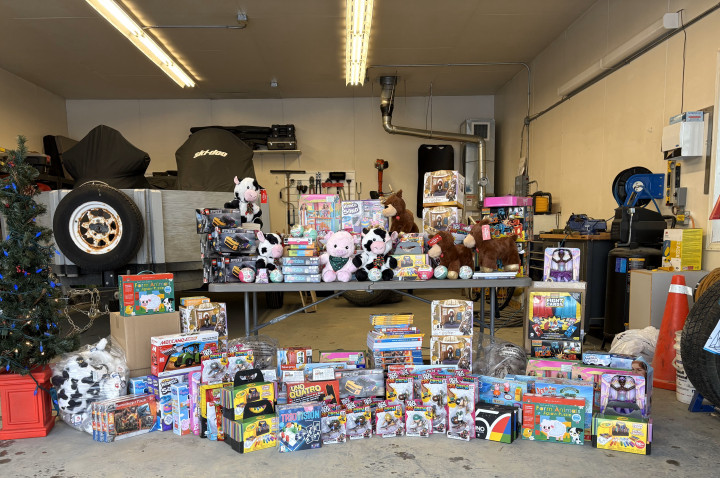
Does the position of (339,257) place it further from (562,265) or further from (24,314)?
(24,314)

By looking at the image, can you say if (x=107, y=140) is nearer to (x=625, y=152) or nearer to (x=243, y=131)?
(x=243, y=131)

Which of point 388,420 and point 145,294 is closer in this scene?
point 388,420

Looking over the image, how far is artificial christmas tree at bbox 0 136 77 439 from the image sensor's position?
237 centimetres

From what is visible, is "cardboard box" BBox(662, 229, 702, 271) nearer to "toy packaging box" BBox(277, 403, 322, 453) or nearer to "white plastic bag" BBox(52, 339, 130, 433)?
"toy packaging box" BBox(277, 403, 322, 453)

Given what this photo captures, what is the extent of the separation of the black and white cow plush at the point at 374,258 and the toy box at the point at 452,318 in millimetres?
413

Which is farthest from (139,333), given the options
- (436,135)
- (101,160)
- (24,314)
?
(436,135)

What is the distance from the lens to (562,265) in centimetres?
298

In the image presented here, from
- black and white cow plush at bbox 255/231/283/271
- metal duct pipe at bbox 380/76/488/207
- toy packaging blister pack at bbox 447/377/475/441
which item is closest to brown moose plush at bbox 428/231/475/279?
toy packaging blister pack at bbox 447/377/475/441

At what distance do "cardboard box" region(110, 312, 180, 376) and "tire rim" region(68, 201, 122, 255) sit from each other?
3.41 ft

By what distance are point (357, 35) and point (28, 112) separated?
5948 mm

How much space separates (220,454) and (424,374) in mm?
1136

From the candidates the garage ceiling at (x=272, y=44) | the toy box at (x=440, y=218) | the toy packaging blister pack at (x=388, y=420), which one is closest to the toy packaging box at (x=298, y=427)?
the toy packaging blister pack at (x=388, y=420)

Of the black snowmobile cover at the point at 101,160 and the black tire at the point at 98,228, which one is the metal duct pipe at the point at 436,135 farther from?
the black tire at the point at 98,228

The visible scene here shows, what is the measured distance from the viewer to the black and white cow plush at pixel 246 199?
3160mm
